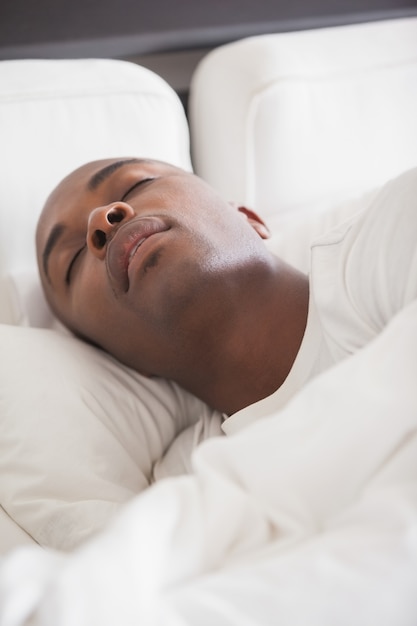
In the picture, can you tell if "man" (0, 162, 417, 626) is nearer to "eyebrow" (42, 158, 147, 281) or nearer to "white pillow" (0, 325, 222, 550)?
"white pillow" (0, 325, 222, 550)

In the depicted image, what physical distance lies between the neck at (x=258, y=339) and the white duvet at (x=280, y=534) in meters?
0.32

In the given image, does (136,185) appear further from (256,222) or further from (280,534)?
(280,534)

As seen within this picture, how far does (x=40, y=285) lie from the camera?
1.22 meters

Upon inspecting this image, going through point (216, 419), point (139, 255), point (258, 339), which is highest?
point (139, 255)

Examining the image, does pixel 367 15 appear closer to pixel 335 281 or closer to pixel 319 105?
pixel 319 105

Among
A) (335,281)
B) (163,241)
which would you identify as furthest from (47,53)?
(335,281)

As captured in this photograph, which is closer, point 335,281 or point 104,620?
point 104,620

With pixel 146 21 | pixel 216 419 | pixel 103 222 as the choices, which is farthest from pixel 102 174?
pixel 146 21

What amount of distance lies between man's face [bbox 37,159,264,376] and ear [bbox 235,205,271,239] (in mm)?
138

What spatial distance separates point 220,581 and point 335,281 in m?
0.44

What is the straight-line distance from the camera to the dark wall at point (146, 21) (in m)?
1.43

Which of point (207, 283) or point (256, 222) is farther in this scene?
point (256, 222)

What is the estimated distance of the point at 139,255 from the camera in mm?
948

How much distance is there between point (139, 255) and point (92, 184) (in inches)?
7.4
